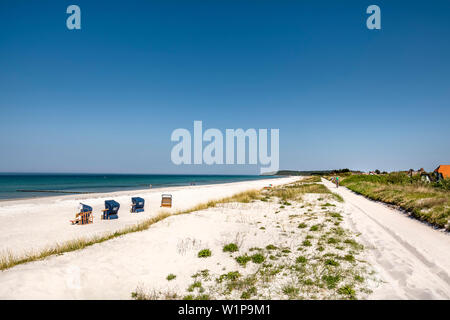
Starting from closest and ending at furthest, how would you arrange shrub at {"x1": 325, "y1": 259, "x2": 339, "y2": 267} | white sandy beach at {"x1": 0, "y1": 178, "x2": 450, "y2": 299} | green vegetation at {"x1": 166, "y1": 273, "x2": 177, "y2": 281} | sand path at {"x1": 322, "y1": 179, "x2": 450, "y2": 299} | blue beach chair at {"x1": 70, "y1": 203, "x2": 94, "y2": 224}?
sand path at {"x1": 322, "y1": 179, "x2": 450, "y2": 299} → white sandy beach at {"x1": 0, "y1": 178, "x2": 450, "y2": 299} → green vegetation at {"x1": 166, "y1": 273, "x2": 177, "y2": 281} → shrub at {"x1": 325, "y1": 259, "x2": 339, "y2": 267} → blue beach chair at {"x1": 70, "y1": 203, "x2": 94, "y2": 224}

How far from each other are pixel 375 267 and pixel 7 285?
10023 mm

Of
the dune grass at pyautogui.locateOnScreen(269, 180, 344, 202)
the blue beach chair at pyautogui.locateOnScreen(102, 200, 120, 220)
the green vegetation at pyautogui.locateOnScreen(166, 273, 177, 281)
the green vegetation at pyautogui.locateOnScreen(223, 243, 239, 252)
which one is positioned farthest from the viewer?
the dune grass at pyautogui.locateOnScreen(269, 180, 344, 202)

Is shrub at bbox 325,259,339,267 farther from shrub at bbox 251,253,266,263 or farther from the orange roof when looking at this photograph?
the orange roof

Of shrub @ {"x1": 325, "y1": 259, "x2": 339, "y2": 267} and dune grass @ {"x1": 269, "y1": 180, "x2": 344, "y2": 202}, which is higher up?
shrub @ {"x1": 325, "y1": 259, "x2": 339, "y2": 267}

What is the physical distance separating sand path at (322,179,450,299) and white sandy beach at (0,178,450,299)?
2cm

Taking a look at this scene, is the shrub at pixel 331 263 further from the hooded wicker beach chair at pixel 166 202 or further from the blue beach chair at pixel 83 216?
the hooded wicker beach chair at pixel 166 202

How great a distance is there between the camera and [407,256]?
7.17 meters

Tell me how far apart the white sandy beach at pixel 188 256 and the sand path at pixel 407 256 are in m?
0.02

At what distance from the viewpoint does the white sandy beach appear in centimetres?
537

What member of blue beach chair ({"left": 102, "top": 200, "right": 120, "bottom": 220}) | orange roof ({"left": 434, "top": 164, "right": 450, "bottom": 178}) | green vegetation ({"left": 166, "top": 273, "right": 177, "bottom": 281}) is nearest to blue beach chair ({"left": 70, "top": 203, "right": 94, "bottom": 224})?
blue beach chair ({"left": 102, "top": 200, "right": 120, "bottom": 220})

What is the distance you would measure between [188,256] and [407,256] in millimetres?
7675

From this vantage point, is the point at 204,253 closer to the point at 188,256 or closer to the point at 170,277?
the point at 188,256
